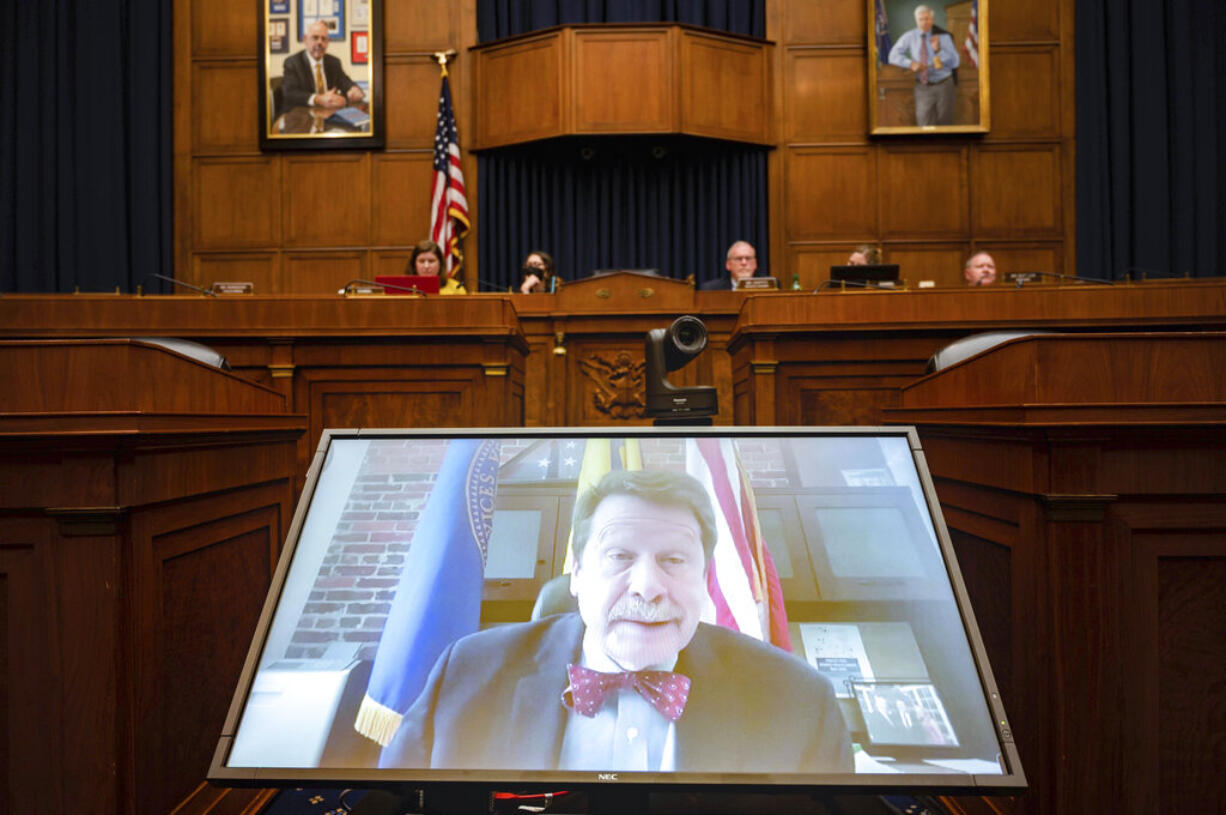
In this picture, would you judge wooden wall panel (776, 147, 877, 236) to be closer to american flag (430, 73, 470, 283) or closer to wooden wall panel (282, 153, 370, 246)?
american flag (430, 73, 470, 283)

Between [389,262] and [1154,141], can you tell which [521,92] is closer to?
[389,262]

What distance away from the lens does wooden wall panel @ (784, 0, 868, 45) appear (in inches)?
242

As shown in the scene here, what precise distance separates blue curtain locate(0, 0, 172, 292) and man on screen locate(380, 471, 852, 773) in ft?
20.9

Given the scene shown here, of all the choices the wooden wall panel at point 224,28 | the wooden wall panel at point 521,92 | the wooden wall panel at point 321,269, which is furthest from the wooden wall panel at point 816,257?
the wooden wall panel at point 224,28

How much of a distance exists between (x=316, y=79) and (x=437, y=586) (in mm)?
6184

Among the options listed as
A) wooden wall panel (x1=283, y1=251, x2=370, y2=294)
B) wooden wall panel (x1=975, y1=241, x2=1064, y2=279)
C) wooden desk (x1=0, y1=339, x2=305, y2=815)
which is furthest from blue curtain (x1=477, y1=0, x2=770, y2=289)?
wooden desk (x1=0, y1=339, x2=305, y2=815)

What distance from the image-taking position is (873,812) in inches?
41.7

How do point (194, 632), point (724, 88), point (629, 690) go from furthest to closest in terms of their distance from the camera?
point (724, 88) → point (194, 632) → point (629, 690)

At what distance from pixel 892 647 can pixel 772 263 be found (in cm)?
549

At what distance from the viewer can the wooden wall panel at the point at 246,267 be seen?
245 inches

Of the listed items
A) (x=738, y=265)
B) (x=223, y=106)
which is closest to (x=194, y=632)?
(x=738, y=265)

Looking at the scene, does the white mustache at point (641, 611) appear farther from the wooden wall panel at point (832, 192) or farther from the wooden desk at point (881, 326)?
the wooden wall panel at point (832, 192)

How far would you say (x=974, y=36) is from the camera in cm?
597

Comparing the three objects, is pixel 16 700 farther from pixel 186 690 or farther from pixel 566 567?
pixel 566 567
